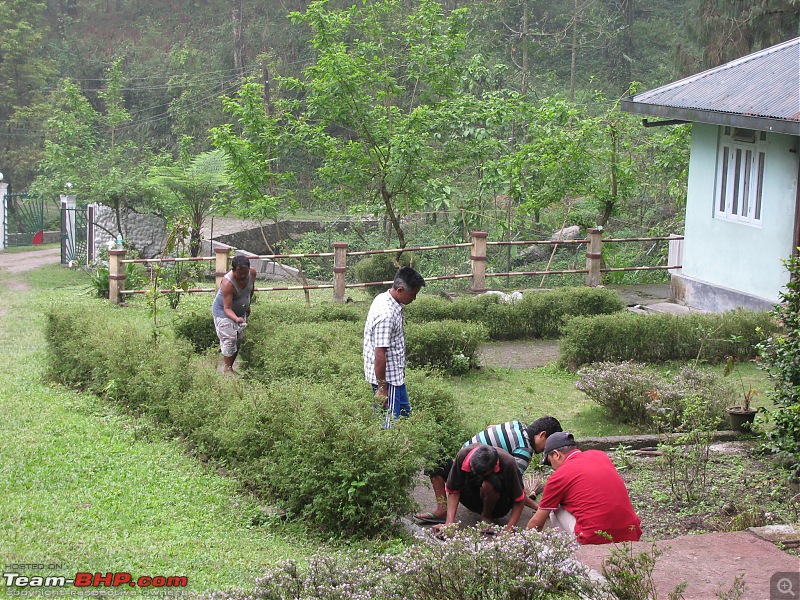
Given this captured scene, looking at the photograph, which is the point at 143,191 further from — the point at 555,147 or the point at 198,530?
the point at 198,530

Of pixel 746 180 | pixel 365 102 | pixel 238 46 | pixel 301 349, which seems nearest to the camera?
pixel 301 349

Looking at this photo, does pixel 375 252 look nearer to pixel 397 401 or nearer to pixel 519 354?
pixel 519 354

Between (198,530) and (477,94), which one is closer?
(198,530)

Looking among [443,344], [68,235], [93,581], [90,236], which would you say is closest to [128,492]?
[93,581]

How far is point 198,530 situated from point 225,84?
1327 inches

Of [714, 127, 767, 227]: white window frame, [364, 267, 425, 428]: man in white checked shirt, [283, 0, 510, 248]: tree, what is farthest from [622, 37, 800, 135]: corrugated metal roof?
[364, 267, 425, 428]: man in white checked shirt

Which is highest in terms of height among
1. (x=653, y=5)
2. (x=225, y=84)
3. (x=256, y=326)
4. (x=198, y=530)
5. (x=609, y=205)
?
(x=653, y=5)

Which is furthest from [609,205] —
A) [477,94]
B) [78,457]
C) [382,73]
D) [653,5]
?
[653,5]

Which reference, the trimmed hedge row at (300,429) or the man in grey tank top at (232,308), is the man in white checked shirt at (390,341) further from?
the man in grey tank top at (232,308)

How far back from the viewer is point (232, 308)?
977 centimetres

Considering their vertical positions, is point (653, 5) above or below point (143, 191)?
above

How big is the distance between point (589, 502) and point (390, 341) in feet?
7.16

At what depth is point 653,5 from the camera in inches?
1454

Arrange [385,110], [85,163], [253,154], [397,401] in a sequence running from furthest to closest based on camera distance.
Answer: [85,163]
[385,110]
[253,154]
[397,401]
